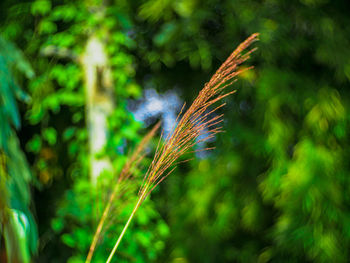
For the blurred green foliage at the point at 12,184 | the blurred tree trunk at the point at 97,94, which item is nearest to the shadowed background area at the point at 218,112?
the blurred tree trunk at the point at 97,94

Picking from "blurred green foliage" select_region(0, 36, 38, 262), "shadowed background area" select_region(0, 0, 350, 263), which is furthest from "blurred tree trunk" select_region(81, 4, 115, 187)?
"blurred green foliage" select_region(0, 36, 38, 262)

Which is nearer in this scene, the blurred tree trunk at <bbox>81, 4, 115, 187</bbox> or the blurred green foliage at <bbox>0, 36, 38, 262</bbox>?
the blurred green foliage at <bbox>0, 36, 38, 262</bbox>

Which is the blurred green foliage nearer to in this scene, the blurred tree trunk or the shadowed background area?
the shadowed background area

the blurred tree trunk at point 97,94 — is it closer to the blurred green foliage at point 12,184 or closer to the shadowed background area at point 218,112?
the shadowed background area at point 218,112

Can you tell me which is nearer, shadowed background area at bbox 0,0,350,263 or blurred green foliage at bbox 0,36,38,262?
blurred green foliage at bbox 0,36,38,262

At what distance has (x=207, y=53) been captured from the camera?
355 cm

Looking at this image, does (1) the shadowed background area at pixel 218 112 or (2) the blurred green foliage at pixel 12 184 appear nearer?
(2) the blurred green foliage at pixel 12 184

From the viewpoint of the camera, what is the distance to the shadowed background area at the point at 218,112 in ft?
10.6

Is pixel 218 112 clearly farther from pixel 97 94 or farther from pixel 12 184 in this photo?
pixel 12 184

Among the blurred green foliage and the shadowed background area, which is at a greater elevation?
the blurred green foliage

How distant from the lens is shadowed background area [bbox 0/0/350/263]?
3.24 m

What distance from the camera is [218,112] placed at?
3750mm

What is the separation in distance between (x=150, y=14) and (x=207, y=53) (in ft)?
1.48

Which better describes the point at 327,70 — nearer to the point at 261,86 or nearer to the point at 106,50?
the point at 261,86
